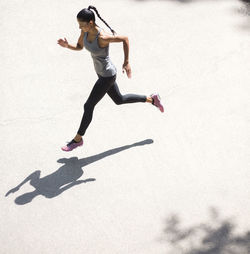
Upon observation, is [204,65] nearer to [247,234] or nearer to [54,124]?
[54,124]

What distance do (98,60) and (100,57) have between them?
0.04 m

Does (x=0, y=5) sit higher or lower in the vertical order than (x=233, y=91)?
higher

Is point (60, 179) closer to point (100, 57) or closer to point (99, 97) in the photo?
point (99, 97)

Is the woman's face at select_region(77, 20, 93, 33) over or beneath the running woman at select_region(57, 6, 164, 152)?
over

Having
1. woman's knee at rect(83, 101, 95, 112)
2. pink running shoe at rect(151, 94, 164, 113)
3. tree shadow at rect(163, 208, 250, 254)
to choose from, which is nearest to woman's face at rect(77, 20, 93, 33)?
woman's knee at rect(83, 101, 95, 112)

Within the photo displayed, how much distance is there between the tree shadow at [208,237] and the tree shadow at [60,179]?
1118 mm

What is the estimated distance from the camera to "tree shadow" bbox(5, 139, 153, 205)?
163 inches

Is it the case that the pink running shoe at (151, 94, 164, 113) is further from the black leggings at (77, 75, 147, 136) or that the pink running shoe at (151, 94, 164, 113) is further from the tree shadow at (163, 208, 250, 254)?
the tree shadow at (163, 208, 250, 254)

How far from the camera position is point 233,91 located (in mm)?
5273

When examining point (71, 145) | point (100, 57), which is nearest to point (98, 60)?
point (100, 57)

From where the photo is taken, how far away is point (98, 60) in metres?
4.04

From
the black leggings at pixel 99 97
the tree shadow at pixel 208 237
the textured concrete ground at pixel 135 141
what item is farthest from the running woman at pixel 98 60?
the tree shadow at pixel 208 237

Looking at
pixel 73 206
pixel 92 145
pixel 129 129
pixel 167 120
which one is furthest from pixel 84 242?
pixel 167 120

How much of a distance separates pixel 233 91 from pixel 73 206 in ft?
9.02
